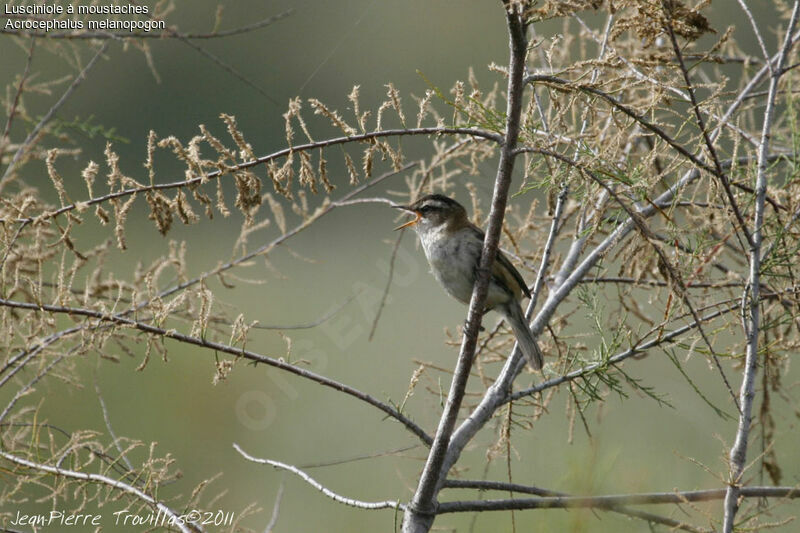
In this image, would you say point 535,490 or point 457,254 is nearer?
point 535,490

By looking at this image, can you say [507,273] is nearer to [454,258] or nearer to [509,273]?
Answer: [509,273]

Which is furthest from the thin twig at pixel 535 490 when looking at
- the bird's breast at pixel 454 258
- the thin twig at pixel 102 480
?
the bird's breast at pixel 454 258

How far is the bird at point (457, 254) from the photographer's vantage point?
3418mm

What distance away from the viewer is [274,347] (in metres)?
13.2

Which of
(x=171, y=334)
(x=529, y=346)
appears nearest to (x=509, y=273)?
(x=529, y=346)

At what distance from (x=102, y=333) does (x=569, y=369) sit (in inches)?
51.4

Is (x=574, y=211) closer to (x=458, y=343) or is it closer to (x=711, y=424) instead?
(x=458, y=343)

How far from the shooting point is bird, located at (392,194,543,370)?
342 centimetres

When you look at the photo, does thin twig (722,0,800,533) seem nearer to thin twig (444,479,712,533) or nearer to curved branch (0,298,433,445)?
thin twig (444,479,712,533)

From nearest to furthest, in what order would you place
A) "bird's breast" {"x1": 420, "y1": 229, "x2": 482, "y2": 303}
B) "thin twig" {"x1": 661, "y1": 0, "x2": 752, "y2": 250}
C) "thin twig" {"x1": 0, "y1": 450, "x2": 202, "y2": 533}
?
1. "thin twig" {"x1": 661, "y1": 0, "x2": 752, "y2": 250}
2. "thin twig" {"x1": 0, "y1": 450, "x2": 202, "y2": 533}
3. "bird's breast" {"x1": 420, "y1": 229, "x2": 482, "y2": 303}

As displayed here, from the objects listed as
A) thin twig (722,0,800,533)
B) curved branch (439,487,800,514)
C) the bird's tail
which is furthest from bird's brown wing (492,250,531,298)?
thin twig (722,0,800,533)

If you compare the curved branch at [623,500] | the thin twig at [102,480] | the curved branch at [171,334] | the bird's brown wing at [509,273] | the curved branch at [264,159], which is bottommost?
the thin twig at [102,480]

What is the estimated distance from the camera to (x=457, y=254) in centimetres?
345

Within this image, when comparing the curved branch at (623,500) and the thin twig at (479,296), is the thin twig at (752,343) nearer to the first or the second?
the curved branch at (623,500)
